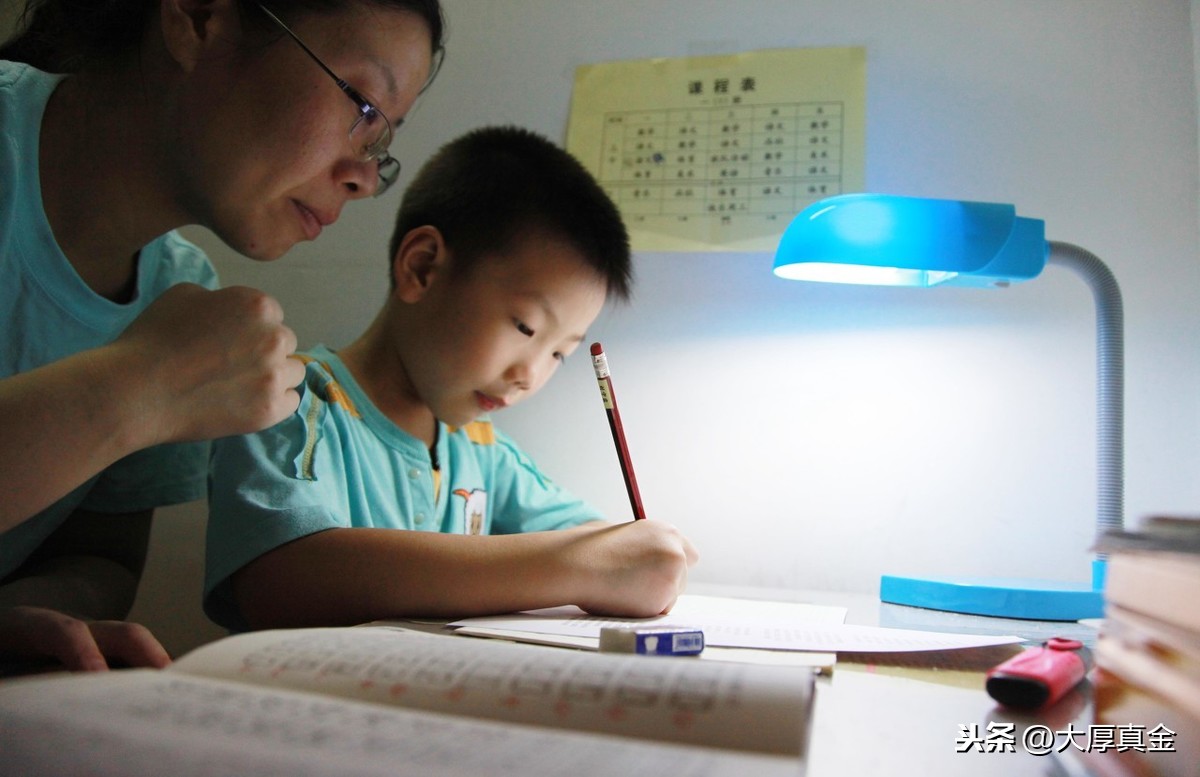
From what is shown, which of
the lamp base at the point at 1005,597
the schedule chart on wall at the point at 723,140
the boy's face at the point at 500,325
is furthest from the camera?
the schedule chart on wall at the point at 723,140

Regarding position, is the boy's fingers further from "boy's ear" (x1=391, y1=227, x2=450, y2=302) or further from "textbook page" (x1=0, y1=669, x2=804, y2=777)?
"boy's ear" (x1=391, y1=227, x2=450, y2=302)

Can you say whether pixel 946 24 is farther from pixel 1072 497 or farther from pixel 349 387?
pixel 349 387

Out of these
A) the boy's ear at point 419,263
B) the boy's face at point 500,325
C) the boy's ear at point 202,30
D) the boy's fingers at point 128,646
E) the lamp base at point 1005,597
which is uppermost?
the boy's ear at point 202,30

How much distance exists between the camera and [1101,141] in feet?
3.26

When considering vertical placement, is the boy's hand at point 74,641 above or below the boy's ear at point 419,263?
below

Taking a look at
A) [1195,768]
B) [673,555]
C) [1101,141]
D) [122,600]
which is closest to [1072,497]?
[1101,141]

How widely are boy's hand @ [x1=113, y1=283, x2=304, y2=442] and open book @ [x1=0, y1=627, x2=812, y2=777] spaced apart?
0.63 ft

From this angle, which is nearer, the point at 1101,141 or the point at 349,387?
the point at 349,387

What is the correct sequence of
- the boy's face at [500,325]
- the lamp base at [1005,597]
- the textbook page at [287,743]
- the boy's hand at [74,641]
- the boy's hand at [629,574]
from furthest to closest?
1. the boy's face at [500,325]
2. the lamp base at [1005,597]
3. the boy's hand at [629,574]
4. the boy's hand at [74,641]
5. the textbook page at [287,743]

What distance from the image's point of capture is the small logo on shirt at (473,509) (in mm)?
947

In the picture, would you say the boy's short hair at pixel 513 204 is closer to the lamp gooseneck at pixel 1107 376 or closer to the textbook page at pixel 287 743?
the lamp gooseneck at pixel 1107 376

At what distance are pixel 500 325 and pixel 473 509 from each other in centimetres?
23

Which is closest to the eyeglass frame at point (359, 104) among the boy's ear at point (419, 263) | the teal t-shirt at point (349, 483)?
the boy's ear at point (419, 263)

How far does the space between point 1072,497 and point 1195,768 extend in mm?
763
